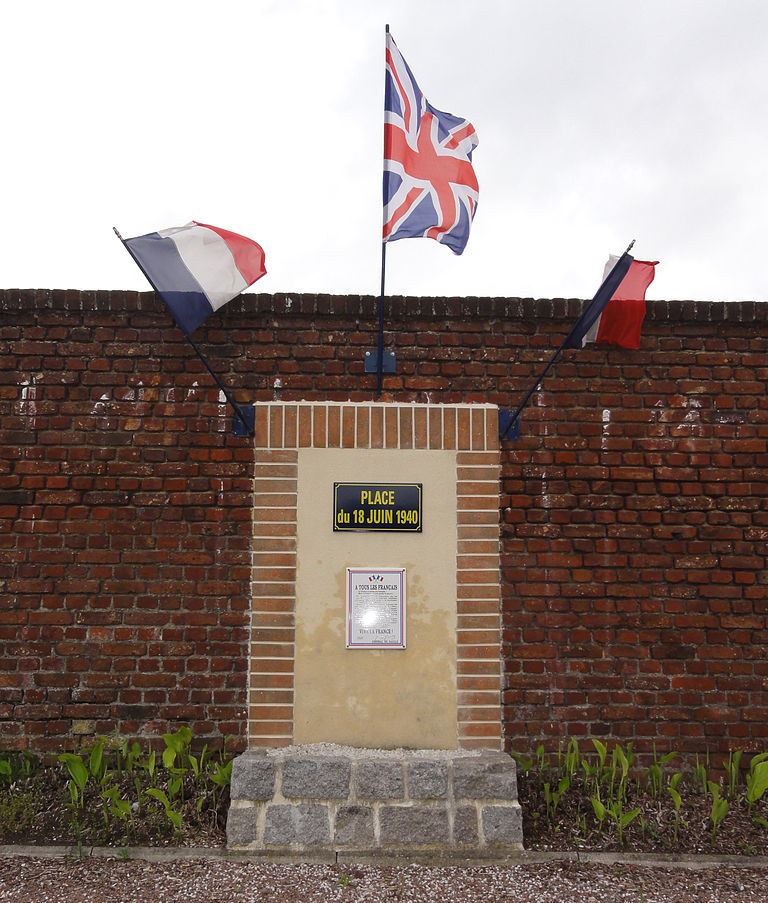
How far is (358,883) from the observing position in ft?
13.0

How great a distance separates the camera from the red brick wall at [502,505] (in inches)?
194

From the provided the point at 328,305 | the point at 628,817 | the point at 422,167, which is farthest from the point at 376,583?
the point at 422,167

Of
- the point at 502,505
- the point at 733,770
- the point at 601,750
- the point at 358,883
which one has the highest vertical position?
the point at 502,505

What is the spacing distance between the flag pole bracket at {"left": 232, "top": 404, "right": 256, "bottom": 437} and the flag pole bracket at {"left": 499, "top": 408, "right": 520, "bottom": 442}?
1539 mm

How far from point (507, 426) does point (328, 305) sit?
1353mm

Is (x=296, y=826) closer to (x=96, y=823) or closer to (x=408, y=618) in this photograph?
(x=96, y=823)

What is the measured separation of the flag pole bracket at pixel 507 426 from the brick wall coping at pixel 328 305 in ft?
2.04

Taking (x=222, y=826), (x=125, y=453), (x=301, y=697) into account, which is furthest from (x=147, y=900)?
(x=125, y=453)

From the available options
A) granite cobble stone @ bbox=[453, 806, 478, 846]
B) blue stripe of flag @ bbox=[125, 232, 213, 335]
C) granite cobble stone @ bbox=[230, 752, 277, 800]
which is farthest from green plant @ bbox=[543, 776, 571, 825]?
blue stripe of flag @ bbox=[125, 232, 213, 335]

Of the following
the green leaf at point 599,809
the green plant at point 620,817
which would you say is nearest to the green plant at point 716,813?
the green plant at point 620,817

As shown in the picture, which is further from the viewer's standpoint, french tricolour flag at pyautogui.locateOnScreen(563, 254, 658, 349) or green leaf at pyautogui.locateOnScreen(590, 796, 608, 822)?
french tricolour flag at pyautogui.locateOnScreen(563, 254, 658, 349)

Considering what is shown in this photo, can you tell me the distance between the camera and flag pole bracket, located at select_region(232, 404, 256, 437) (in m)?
5.09

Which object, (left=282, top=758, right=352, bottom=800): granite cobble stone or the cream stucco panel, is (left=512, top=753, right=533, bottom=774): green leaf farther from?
(left=282, top=758, right=352, bottom=800): granite cobble stone

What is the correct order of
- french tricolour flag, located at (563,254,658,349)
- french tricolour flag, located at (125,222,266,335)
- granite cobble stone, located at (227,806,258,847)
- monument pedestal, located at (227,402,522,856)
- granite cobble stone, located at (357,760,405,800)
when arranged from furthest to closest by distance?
french tricolour flag, located at (563,254,658,349)
monument pedestal, located at (227,402,522,856)
french tricolour flag, located at (125,222,266,335)
granite cobble stone, located at (357,760,405,800)
granite cobble stone, located at (227,806,258,847)
